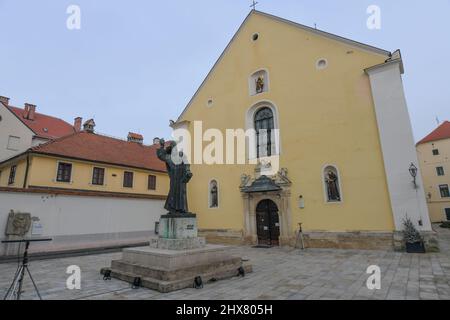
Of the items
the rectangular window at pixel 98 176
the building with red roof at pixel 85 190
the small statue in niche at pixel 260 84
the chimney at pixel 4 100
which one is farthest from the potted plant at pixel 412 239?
the chimney at pixel 4 100

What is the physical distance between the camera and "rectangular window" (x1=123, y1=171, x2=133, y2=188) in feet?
61.2

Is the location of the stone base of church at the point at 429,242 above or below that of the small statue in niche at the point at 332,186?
below

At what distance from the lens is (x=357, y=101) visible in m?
12.2

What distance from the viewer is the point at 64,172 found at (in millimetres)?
15680

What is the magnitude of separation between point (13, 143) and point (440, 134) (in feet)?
164

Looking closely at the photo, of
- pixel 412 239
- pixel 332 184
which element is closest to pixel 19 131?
pixel 332 184

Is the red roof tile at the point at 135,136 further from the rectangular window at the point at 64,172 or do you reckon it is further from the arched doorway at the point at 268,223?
the arched doorway at the point at 268,223

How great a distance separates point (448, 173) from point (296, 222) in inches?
1237

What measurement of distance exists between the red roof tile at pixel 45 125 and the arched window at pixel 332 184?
27210 millimetres

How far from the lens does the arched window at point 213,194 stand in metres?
16.1

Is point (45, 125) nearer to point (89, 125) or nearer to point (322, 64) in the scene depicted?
point (89, 125)

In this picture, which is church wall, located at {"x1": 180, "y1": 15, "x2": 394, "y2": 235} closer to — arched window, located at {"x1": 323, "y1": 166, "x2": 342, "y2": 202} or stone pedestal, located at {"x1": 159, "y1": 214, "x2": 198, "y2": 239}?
arched window, located at {"x1": 323, "y1": 166, "x2": 342, "y2": 202}

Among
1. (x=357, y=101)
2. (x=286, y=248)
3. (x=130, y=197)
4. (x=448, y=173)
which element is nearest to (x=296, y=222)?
(x=286, y=248)
